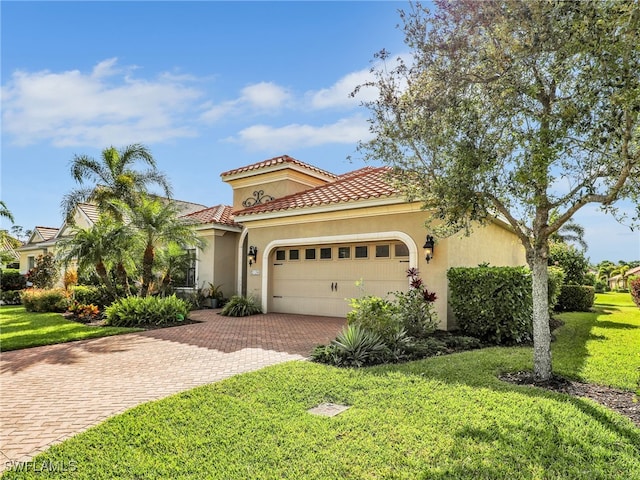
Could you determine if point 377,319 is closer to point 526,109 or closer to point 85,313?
point 526,109

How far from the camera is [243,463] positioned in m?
4.02

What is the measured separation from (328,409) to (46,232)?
39.8 meters

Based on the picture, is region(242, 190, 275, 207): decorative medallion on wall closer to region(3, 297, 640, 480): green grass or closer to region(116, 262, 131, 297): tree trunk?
region(116, 262, 131, 297): tree trunk

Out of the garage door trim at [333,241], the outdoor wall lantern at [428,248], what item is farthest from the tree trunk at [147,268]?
the outdoor wall lantern at [428,248]

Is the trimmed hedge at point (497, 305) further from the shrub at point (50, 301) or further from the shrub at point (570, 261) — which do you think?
the shrub at point (50, 301)

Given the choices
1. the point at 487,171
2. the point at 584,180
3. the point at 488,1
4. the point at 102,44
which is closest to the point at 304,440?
the point at 487,171

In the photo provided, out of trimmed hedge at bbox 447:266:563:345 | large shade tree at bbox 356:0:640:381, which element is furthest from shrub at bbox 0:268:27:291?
large shade tree at bbox 356:0:640:381

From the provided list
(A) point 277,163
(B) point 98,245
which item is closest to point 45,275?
(B) point 98,245

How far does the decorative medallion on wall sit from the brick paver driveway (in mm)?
8138

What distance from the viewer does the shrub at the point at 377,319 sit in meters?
8.84

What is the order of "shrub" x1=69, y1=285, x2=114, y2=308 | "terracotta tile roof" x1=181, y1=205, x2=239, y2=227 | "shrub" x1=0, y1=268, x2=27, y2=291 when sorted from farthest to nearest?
"shrub" x1=0, y1=268, x2=27, y2=291, "terracotta tile roof" x1=181, y1=205, x2=239, y2=227, "shrub" x1=69, y1=285, x2=114, y2=308

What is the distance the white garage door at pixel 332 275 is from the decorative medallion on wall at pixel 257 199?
4.09m

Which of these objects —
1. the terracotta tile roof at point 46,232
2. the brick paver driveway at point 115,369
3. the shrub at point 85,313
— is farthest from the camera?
the terracotta tile roof at point 46,232

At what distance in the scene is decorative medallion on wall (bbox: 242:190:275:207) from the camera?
19.8 metres
